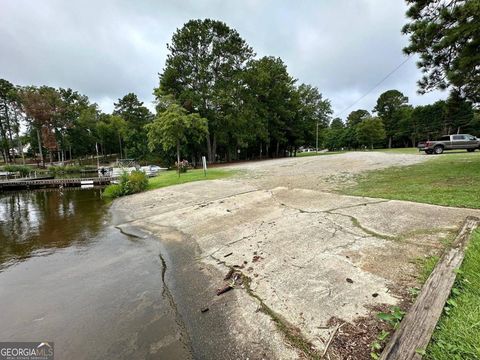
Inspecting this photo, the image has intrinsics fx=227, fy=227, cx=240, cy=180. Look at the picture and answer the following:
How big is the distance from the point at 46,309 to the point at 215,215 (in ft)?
13.0

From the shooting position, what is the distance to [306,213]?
5.41 metres

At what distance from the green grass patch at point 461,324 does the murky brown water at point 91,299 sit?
2.13 metres

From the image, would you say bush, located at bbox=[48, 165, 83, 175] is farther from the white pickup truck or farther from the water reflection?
the white pickup truck

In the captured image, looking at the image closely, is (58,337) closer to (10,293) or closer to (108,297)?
(108,297)

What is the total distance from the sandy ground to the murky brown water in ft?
2.13

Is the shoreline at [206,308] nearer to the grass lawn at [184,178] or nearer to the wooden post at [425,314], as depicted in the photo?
the wooden post at [425,314]

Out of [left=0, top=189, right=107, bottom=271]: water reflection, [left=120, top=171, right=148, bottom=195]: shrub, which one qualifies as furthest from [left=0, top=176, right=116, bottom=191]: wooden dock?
[left=0, top=189, right=107, bottom=271]: water reflection

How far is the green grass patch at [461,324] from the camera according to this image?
1.61 metres

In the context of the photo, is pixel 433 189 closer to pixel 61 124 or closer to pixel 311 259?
pixel 311 259

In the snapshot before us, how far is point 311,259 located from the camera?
3.38 m

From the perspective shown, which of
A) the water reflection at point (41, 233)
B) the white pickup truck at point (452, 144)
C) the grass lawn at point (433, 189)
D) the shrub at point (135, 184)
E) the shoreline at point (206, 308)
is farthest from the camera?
the white pickup truck at point (452, 144)

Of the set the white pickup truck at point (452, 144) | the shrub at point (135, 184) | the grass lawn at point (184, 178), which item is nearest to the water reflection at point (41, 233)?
the shrub at point (135, 184)

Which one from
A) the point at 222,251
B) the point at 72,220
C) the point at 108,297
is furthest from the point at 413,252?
the point at 72,220

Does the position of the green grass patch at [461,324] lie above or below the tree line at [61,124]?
below
